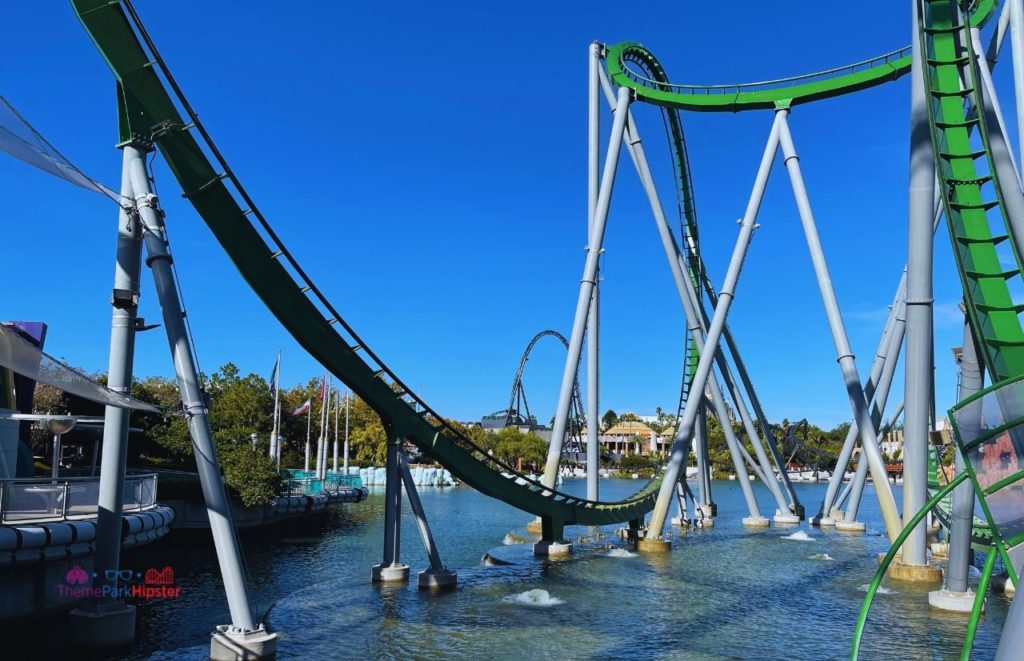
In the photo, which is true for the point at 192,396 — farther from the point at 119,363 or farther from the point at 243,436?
the point at 243,436

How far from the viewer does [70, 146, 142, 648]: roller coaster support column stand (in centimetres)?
1077

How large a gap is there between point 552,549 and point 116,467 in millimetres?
12263

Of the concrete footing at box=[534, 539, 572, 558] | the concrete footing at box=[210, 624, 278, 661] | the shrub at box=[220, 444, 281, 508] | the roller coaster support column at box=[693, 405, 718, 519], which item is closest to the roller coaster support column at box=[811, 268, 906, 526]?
the roller coaster support column at box=[693, 405, 718, 519]

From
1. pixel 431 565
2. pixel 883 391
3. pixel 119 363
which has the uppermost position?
pixel 883 391

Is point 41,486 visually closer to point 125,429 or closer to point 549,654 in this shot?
point 125,429

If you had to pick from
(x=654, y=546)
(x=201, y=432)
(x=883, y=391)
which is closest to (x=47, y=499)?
(x=201, y=432)

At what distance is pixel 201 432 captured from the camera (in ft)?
33.8

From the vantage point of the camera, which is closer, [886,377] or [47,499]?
[47,499]

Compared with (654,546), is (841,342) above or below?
above

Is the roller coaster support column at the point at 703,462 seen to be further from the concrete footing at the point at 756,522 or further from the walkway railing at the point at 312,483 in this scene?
the walkway railing at the point at 312,483

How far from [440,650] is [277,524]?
2628cm

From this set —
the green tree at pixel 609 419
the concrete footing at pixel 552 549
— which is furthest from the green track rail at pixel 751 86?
the green tree at pixel 609 419

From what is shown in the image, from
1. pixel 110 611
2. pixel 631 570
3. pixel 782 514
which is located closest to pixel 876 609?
pixel 631 570

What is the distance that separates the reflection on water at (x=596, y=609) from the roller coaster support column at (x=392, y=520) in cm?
50
